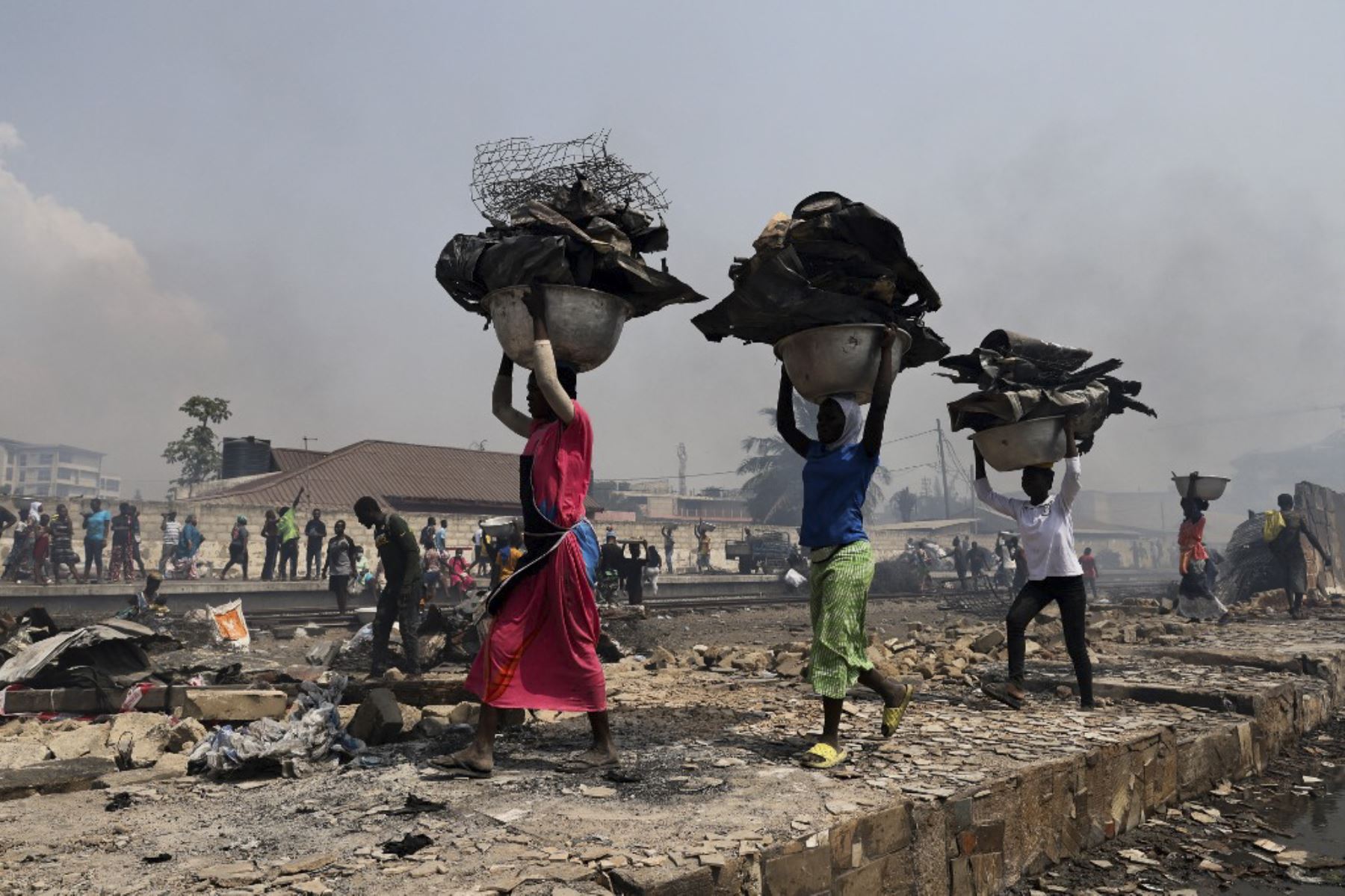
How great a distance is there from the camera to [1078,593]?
5457 mm

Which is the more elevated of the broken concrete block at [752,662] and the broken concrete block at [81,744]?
the broken concrete block at [752,662]

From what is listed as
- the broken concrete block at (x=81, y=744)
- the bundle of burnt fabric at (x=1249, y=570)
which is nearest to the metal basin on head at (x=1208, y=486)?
the bundle of burnt fabric at (x=1249, y=570)

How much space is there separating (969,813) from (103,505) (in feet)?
79.5

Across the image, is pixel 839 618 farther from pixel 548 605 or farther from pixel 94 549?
pixel 94 549

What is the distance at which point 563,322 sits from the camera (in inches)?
150

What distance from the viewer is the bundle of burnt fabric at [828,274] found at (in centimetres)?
410

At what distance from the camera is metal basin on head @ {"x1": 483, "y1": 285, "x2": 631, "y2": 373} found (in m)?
3.79

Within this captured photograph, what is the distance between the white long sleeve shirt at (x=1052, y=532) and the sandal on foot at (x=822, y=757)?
2.43 metres

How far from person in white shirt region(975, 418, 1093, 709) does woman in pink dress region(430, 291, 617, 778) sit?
2937 mm

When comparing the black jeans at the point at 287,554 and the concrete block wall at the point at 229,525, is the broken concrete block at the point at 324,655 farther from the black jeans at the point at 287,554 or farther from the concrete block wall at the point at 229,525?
the black jeans at the point at 287,554

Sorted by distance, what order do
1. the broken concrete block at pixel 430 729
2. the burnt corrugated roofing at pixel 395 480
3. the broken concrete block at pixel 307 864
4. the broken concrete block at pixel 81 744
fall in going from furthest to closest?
the burnt corrugated roofing at pixel 395 480
the broken concrete block at pixel 81 744
the broken concrete block at pixel 430 729
the broken concrete block at pixel 307 864

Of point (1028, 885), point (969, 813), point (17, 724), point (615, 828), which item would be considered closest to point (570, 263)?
point (615, 828)

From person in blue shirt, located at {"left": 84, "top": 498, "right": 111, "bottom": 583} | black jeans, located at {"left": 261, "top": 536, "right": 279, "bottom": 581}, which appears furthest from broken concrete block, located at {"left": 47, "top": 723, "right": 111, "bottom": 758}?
person in blue shirt, located at {"left": 84, "top": 498, "right": 111, "bottom": 583}

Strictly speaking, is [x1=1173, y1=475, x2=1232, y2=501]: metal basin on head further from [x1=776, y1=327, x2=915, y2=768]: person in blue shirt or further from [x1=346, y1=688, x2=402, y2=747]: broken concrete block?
[x1=346, y1=688, x2=402, y2=747]: broken concrete block
